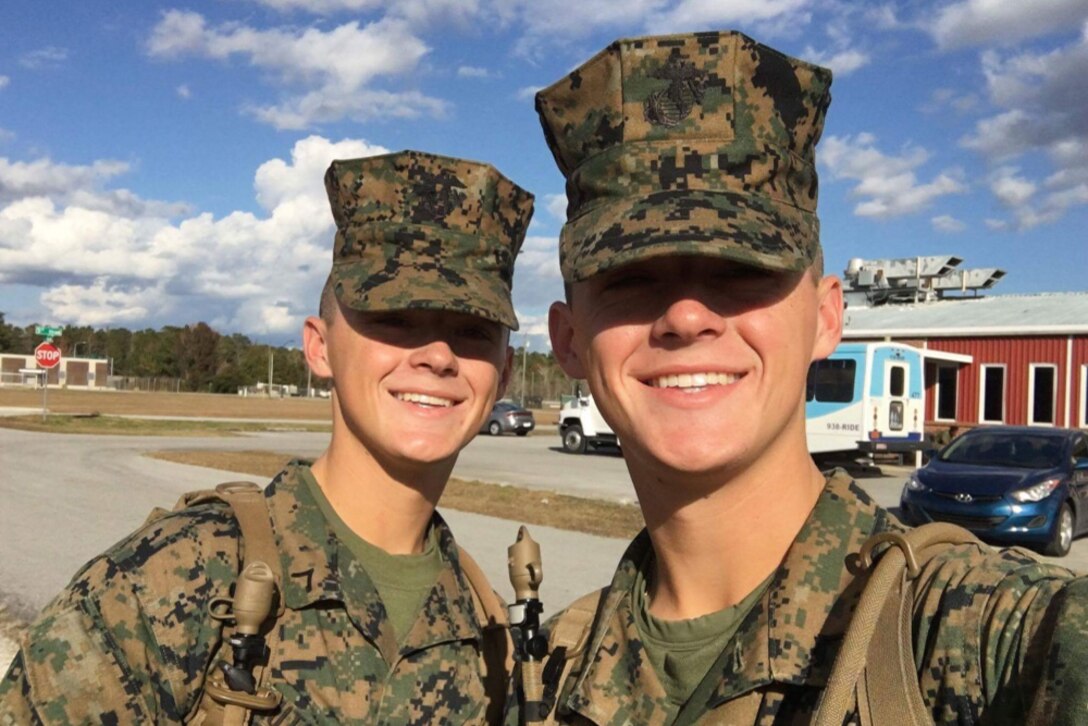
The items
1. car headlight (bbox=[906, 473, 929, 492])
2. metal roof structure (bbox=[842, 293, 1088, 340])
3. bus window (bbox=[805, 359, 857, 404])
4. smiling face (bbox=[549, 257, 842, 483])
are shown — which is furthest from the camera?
metal roof structure (bbox=[842, 293, 1088, 340])

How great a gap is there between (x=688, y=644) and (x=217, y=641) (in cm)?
107

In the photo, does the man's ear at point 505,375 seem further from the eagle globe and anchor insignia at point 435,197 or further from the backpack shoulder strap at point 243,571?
the backpack shoulder strap at point 243,571

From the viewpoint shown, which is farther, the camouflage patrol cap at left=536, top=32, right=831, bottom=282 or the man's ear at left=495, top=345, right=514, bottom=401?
the man's ear at left=495, top=345, right=514, bottom=401

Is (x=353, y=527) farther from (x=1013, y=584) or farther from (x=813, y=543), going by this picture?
(x=1013, y=584)

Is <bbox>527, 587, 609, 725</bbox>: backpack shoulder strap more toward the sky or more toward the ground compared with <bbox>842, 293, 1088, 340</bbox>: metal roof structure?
more toward the ground

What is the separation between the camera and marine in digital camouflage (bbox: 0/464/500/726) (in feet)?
6.40

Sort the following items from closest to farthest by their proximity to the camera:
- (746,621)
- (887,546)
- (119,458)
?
1. (887,546)
2. (746,621)
3. (119,458)

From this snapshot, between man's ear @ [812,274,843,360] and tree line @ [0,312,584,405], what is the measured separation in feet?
301

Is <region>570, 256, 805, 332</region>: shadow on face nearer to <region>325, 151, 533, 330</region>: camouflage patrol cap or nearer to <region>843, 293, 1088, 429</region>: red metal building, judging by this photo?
<region>325, 151, 533, 330</region>: camouflage patrol cap

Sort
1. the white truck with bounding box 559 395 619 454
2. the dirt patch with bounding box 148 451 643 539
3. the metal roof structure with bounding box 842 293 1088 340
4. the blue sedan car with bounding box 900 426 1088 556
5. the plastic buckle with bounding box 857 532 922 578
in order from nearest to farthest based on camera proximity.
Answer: the plastic buckle with bounding box 857 532 922 578, the blue sedan car with bounding box 900 426 1088 556, the dirt patch with bounding box 148 451 643 539, the metal roof structure with bounding box 842 293 1088 340, the white truck with bounding box 559 395 619 454

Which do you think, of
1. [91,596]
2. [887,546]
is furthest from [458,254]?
[887,546]

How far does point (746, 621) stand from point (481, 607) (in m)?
1.17

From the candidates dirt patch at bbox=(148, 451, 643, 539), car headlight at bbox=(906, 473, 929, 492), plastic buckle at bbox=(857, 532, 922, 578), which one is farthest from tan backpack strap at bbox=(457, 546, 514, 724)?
car headlight at bbox=(906, 473, 929, 492)

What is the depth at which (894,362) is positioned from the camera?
19.8 metres
